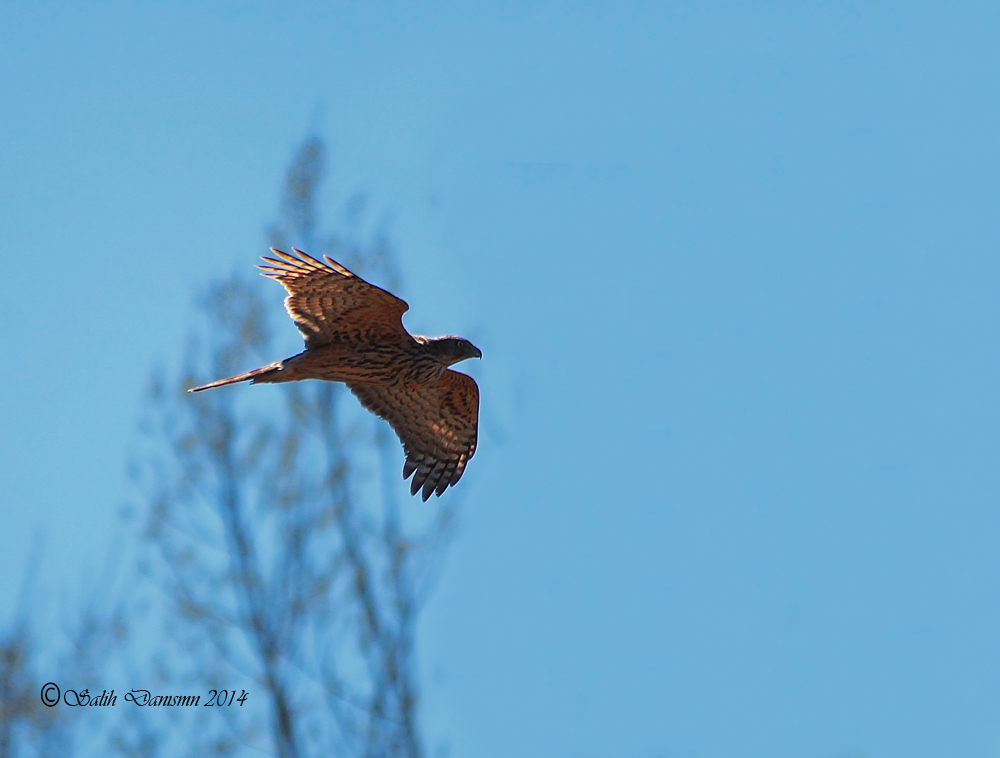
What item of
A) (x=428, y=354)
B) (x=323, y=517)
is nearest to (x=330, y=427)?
(x=323, y=517)

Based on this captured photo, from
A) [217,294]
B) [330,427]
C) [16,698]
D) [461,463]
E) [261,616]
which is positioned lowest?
[16,698]

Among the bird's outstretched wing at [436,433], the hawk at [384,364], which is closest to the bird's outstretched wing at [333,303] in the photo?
the hawk at [384,364]

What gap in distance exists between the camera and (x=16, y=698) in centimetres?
820

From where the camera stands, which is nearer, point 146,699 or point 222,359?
point 146,699

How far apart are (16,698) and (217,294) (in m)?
4.43

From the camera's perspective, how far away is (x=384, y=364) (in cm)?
750

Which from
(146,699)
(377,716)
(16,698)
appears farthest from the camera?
(377,716)

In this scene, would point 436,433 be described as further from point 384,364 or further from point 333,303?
point 333,303

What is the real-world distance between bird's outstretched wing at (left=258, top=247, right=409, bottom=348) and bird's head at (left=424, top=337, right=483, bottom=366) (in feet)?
0.76

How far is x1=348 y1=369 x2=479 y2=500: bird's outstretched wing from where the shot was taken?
27.5ft

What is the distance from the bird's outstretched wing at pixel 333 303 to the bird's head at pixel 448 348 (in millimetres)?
233

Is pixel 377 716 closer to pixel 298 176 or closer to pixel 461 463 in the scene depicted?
pixel 461 463

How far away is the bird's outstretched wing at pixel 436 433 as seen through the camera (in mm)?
8367

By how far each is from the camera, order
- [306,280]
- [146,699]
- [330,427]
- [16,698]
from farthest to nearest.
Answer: [330,427]
[146,699]
[16,698]
[306,280]
